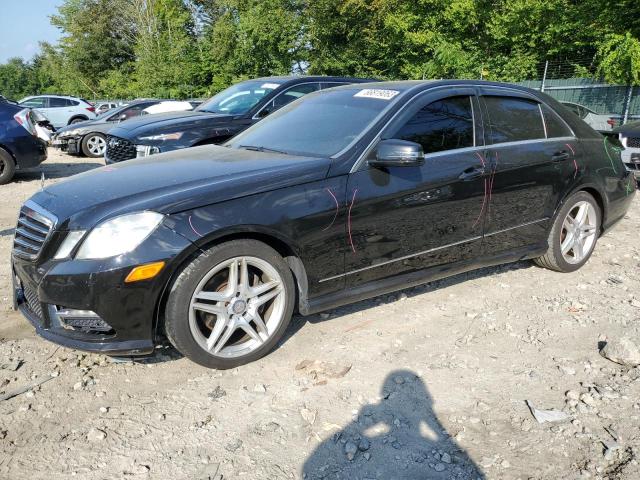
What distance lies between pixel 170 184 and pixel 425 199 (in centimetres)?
166

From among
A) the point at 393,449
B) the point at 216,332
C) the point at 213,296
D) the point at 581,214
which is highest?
the point at 213,296

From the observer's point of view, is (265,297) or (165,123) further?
(165,123)

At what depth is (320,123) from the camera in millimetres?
3930

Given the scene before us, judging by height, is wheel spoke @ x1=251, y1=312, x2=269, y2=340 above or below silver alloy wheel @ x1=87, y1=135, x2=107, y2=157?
below

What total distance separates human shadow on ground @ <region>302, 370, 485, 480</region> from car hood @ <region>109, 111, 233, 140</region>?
492 cm

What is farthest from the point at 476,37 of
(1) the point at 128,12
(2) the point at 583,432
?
(1) the point at 128,12

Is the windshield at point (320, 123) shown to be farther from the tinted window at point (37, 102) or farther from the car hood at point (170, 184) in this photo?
the tinted window at point (37, 102)

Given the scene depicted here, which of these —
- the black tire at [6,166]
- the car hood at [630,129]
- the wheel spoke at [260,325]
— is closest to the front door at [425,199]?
the wheel spoke at [260,325]

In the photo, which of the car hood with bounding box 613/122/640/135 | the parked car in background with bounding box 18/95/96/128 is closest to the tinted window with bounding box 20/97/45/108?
the parked car in background with bounding box 18/95/96/128

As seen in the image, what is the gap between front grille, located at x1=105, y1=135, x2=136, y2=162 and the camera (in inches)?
263

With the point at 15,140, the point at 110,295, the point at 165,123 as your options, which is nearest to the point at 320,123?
the point at 110,295

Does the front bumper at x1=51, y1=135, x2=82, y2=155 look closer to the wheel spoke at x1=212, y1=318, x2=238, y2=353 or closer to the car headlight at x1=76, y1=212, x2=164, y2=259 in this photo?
the car headlight at x1=76, y1=212, x2=164, y2=259

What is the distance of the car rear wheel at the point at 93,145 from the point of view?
13.2 m

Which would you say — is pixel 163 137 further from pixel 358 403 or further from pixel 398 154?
pixel 358 403
